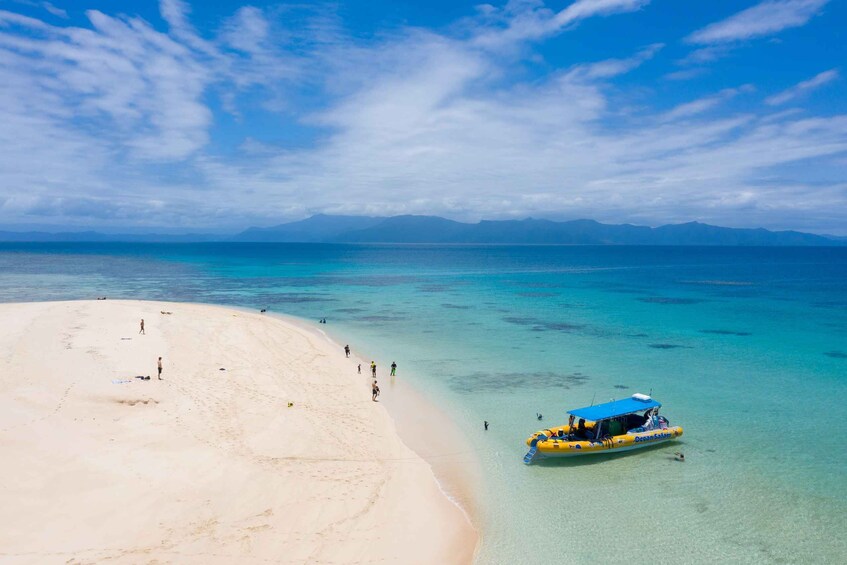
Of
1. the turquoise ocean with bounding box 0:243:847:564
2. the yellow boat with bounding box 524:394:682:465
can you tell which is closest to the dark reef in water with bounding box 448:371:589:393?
the turquoise ocean with bounding box 0:243:847:564

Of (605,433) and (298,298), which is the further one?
(298,298)

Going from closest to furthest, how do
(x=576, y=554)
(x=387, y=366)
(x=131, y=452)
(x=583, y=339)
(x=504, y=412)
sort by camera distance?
(x=576, y=554) → (x=131, y=452) → (x=504, y=412) → (x=387, y=366) → (x=583, y=339)

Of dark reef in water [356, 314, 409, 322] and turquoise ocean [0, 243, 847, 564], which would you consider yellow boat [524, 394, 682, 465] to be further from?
dark reef in water [356, 314, 409, 322]

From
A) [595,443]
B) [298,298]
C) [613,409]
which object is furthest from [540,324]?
[298,298]

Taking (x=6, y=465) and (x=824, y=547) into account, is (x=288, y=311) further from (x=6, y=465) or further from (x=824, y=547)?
(x=824, y=547)

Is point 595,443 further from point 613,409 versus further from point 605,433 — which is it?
point 613,409

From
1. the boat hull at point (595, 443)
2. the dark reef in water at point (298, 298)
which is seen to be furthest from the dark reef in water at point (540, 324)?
the dark reef in water at point (298, 298)

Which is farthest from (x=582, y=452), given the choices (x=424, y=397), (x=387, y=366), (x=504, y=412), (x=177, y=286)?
(x=177, y=286)
